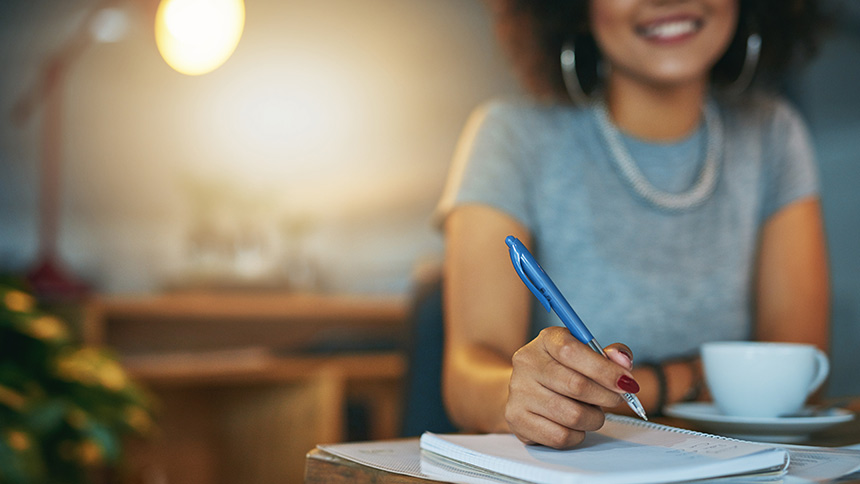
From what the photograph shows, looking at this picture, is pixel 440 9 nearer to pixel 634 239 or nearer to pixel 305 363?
pixel 305 363

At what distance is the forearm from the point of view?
2.24ft

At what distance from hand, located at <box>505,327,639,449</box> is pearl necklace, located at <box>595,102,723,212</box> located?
23.9 inches

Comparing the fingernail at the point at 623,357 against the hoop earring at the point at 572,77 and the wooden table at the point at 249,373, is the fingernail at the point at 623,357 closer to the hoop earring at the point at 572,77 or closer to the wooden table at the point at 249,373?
the hoop earring at the point at 572,77

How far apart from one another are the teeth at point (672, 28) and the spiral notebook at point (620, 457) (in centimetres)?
63

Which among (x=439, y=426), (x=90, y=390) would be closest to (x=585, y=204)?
(x=439, y=426)

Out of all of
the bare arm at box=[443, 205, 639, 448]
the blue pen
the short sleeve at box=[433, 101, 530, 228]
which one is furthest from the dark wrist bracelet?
the blue pen

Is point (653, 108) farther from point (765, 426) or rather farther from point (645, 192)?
point (765, 426)

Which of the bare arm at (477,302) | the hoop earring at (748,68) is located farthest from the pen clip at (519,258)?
the hoop earring at (748,68)

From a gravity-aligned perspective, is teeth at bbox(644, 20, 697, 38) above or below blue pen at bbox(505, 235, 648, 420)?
above

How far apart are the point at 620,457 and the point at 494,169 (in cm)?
60

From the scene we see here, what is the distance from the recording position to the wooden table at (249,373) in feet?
7.09

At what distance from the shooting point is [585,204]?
1.02m

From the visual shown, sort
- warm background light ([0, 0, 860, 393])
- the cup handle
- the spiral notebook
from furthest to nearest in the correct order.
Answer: warm background light ([0, 0, 860, 393]) < the cup handle < the spiral notebook

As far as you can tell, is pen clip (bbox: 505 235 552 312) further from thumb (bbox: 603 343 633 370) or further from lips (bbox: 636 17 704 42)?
lips (bbox: 636 17 704 42)
